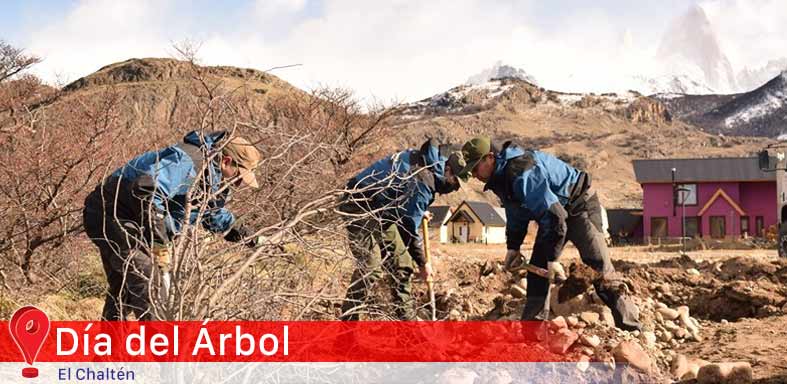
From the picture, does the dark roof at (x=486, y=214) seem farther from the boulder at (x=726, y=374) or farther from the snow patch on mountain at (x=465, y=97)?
the snow patch on mountain at (x=465, y=97)

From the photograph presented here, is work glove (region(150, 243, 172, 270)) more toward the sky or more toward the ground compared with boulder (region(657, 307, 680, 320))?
more toward the sky

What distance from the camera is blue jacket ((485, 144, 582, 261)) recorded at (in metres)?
6.22

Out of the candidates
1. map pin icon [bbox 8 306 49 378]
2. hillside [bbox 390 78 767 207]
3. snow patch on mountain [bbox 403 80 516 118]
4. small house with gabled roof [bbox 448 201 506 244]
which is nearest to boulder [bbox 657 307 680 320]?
map pin icon [bbox 8 306 49 378]

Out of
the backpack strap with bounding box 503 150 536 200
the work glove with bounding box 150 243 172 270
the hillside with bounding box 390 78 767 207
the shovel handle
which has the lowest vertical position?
the shovel handle

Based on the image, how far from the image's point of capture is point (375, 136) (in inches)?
701

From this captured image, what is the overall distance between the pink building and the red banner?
3453cm

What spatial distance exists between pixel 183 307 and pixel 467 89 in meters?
140

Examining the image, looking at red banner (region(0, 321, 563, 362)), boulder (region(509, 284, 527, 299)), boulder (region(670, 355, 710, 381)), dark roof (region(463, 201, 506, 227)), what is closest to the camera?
red banner (region(0, 321, 563, 362))

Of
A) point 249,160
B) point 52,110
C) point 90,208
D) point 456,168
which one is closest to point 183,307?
point 249,160

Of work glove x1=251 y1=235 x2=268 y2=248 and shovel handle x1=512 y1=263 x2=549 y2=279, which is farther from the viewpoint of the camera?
shovel handle x1=512 y1=263 x2=549 y2=279

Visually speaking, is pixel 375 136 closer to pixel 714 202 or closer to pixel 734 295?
pixel 734 295

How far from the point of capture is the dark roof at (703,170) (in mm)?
39531

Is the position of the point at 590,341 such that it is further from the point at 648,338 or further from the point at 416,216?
the point at 416,216

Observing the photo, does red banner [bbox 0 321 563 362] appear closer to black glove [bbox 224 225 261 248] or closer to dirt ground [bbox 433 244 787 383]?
black glove [bbox 224 225 261 248]
